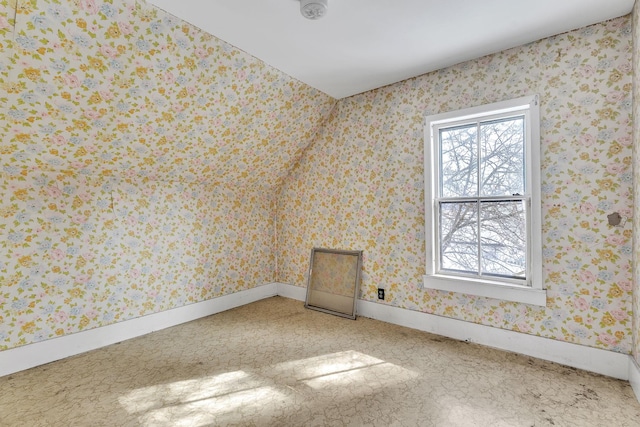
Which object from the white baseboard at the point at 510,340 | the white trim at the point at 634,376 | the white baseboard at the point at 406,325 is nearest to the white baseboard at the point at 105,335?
the white baseboard at the point at 406,325

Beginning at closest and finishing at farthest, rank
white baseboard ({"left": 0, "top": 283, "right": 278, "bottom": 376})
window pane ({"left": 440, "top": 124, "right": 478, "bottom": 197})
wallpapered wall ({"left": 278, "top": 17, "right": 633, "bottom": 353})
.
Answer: wallpapered wall ({"left": 278, "top": 17, "right": 633, "bottom": 353}) < white baseboard ({"left": 0, "top": 283, "right": 278, "bottom": 376}) < window pane ({"left": 440, "top": 124, "right": 478, "bottom": 197})

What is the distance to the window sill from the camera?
2.33m

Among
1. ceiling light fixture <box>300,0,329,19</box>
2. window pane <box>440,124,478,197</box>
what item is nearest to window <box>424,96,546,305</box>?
window pane <box>440,124,478,197</box>

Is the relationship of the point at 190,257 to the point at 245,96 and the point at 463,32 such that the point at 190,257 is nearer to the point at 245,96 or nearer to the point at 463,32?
the point at 245,96

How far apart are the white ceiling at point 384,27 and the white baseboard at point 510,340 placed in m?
2.25

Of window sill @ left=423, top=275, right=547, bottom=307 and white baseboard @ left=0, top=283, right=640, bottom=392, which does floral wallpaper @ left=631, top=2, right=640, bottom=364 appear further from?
window sill @ left=423, top=275, right=547, bottom=307

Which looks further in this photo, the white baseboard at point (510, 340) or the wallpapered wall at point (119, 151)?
the white baseboard at point (510, 340)

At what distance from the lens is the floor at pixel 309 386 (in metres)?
1.72

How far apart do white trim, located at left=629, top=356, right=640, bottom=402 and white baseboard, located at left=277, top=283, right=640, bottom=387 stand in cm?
5

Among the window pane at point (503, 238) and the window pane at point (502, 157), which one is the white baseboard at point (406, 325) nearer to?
the window pane at point (503, 238)

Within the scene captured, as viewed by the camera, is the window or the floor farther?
the window

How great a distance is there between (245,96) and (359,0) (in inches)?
51.7

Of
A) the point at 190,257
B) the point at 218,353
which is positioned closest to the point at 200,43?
the point at 190,257

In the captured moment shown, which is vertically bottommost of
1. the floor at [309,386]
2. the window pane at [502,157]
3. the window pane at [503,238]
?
the floor at [309,386]
